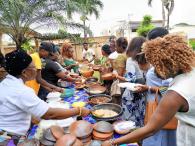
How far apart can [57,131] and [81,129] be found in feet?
0.65

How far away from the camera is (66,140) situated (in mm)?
1778

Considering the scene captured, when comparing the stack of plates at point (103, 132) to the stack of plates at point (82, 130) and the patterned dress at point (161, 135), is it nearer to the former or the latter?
the stack of plates at point (82, 130)

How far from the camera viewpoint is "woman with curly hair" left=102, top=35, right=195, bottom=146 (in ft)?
4.75

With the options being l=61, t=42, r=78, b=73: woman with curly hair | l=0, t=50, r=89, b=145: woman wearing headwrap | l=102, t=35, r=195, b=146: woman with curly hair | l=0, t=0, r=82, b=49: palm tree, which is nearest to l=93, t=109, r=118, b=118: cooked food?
l=0, t=50, r=89, b=145: woman wearing headwrap

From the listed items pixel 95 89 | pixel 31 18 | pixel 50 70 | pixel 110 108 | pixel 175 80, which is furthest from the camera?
pixel 31 18

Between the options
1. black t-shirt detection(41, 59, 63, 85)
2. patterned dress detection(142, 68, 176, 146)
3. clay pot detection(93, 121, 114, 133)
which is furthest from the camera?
black t-shirt detection(41, 59, 63, 85)

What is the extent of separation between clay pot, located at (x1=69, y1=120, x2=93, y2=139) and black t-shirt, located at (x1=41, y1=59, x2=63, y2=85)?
73.9 inches

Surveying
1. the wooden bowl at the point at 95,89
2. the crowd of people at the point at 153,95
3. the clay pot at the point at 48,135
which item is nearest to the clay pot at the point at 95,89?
the wooden bowl at the point at 95,89

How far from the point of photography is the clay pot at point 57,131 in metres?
1.90

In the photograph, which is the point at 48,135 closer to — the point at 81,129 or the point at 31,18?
the point at 81,129

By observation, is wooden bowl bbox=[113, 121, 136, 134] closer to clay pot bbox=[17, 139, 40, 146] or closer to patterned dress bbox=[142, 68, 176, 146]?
patterned dress bbox=[142, 68, 176, 146]

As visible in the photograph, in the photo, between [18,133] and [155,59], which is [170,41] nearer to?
[155,59]

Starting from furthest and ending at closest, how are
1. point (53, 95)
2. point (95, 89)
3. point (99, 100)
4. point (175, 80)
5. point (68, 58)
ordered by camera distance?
point (68, 58) → point (95, 89) → point (53, 95) → point (99, 100) → point (175, 80)

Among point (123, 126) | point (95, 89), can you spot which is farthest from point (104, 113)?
point (95, 89)
